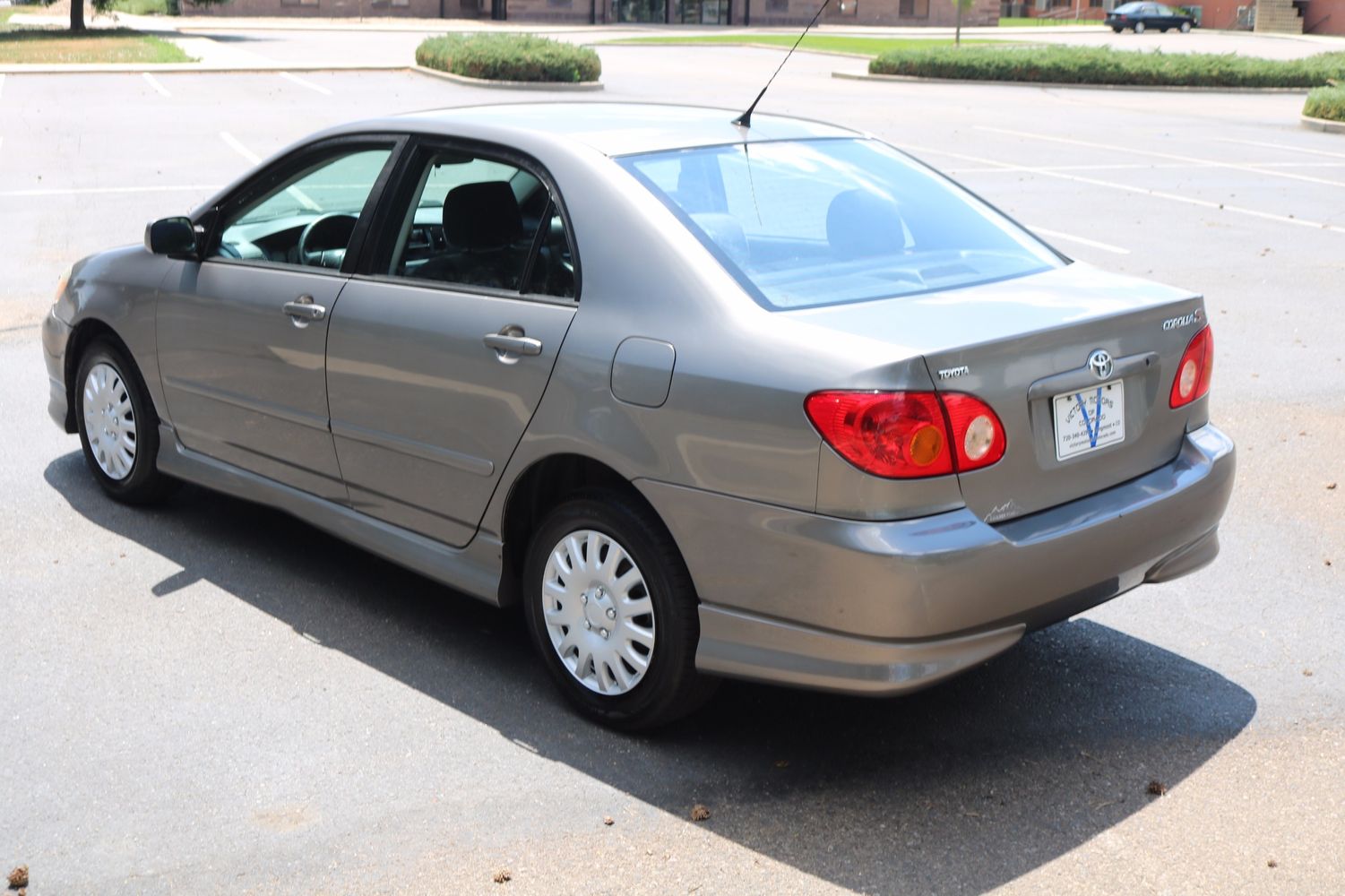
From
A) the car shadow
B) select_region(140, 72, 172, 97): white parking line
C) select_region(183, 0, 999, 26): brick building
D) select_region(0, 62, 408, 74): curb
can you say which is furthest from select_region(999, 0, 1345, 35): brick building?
the car shadow

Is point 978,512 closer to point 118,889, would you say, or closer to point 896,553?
point 896,553

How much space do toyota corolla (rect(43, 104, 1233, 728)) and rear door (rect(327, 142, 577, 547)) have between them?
0.4 inches

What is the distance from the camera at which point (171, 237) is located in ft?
Result: 18.0

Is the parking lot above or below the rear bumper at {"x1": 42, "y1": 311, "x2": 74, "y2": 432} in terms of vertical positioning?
below

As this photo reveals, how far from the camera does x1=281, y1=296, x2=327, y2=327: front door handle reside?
→ 501 centimetres

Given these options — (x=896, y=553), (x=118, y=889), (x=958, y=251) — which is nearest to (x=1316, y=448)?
(x=958, y=251)

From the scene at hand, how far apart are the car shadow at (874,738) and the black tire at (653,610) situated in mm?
109

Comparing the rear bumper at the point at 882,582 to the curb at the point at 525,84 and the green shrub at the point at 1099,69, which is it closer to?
the curb at the point at 525,84

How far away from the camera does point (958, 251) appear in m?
4.61

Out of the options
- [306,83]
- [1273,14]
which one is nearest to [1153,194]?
[306,83]

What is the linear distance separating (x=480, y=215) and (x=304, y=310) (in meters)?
0.70

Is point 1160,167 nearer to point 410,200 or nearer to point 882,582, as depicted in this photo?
point 410,200

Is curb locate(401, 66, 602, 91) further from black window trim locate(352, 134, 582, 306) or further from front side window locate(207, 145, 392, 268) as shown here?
black window trim locate(352, 134, 582, 306)

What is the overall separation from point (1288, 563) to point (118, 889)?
4.23 m
